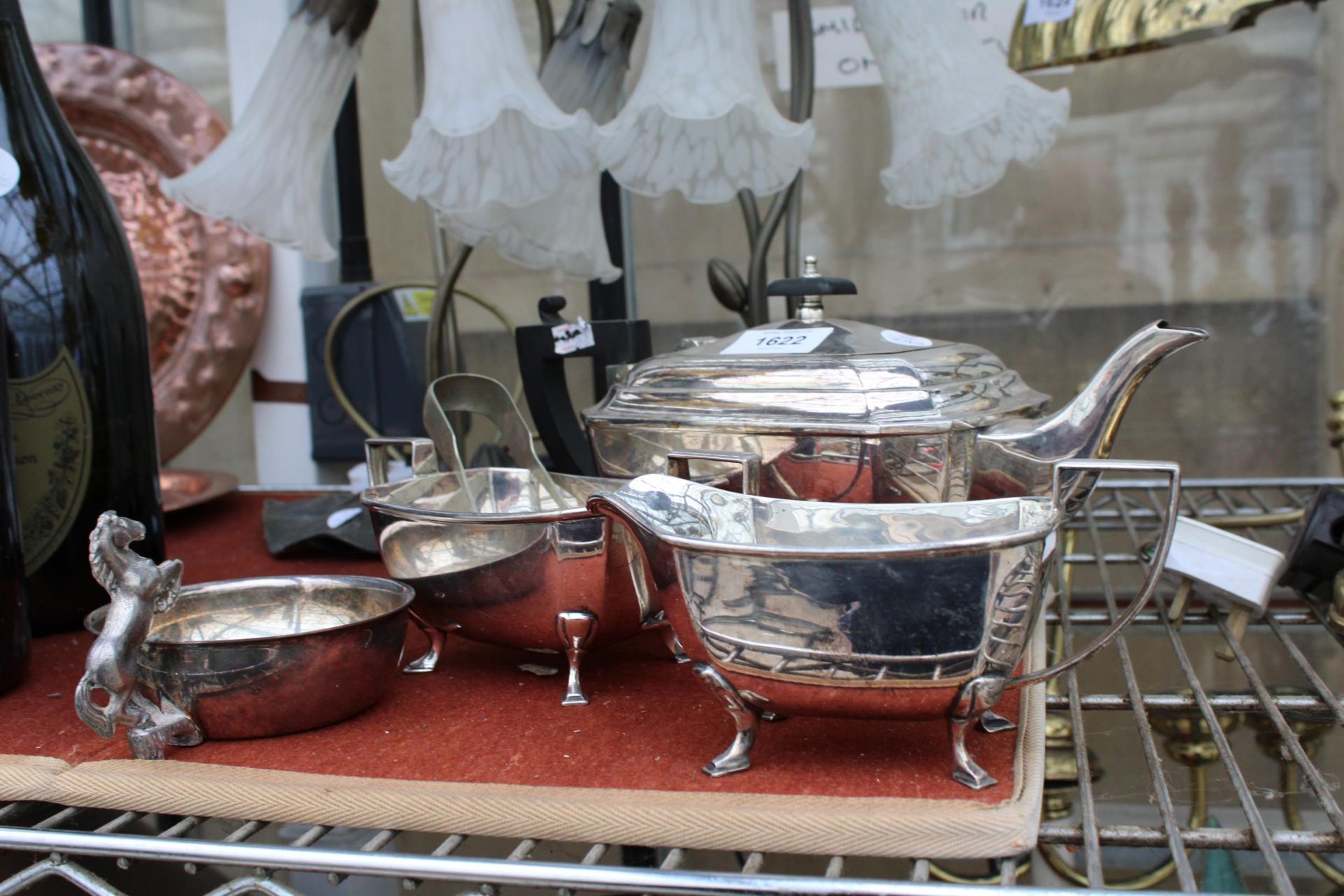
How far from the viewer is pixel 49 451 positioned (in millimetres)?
646

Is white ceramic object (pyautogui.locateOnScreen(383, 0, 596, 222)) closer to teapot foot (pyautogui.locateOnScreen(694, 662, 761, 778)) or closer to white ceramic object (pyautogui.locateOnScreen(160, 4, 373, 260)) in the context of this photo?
white ceramic object (pyautogui.locateOnScreen(160, 4, 373, 260))

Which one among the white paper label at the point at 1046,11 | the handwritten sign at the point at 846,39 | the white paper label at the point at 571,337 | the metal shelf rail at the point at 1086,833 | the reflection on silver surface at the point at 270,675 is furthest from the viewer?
the handwritten sign at the point at 846,39

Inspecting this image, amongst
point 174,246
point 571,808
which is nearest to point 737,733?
point 571,808

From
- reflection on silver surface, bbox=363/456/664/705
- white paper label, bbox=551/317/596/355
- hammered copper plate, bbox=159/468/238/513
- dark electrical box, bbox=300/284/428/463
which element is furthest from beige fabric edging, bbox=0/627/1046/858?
dark electrical box, bbox=300/284/428/463

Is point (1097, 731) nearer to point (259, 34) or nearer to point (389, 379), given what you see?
point (389, 379)

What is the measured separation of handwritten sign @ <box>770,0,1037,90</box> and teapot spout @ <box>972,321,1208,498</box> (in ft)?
2.29

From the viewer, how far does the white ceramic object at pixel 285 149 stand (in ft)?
2.74

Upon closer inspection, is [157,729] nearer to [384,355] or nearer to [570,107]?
[570,107]

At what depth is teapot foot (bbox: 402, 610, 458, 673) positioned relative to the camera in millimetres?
584

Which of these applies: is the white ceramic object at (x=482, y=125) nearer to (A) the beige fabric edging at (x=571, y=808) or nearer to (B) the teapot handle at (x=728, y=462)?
(B) the teapot handle at (x=728, y=462)

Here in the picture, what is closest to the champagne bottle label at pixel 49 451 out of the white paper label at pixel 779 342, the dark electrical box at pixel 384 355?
the white paper label at pixel 779 342

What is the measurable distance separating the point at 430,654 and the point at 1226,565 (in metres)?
0.47

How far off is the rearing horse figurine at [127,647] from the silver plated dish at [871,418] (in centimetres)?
24

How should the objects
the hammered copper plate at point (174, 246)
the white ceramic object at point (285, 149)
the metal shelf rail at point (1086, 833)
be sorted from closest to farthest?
the metal shelf rail at point (1086, 833), the white ceramic object at point (285, 149), the hammered copper plate at point (174, 246)
